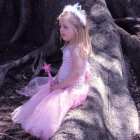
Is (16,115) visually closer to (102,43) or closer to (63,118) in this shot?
(63,118)

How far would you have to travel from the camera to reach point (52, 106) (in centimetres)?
289

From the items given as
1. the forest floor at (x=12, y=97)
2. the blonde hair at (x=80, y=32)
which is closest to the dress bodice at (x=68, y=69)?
the blonde hair at (x=80, y=32)

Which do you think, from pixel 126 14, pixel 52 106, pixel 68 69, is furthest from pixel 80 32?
pixel 126 14

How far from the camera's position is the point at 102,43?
418 cm

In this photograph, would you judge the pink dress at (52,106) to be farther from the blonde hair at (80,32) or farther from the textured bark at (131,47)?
the textured bark at (131,47)

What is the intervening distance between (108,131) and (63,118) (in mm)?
621

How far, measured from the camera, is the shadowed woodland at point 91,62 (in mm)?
2892

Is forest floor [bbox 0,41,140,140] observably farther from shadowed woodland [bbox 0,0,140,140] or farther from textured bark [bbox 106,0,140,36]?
textured bark [bbox 106,0,140,36]

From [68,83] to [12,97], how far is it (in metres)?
1.75

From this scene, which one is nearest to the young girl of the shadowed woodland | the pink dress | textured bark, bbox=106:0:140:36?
the pink dress

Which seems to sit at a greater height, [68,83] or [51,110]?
[68,83]

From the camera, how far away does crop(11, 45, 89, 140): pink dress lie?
2768mm

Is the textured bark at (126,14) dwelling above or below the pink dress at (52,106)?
above

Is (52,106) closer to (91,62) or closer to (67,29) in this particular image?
(67,29)
